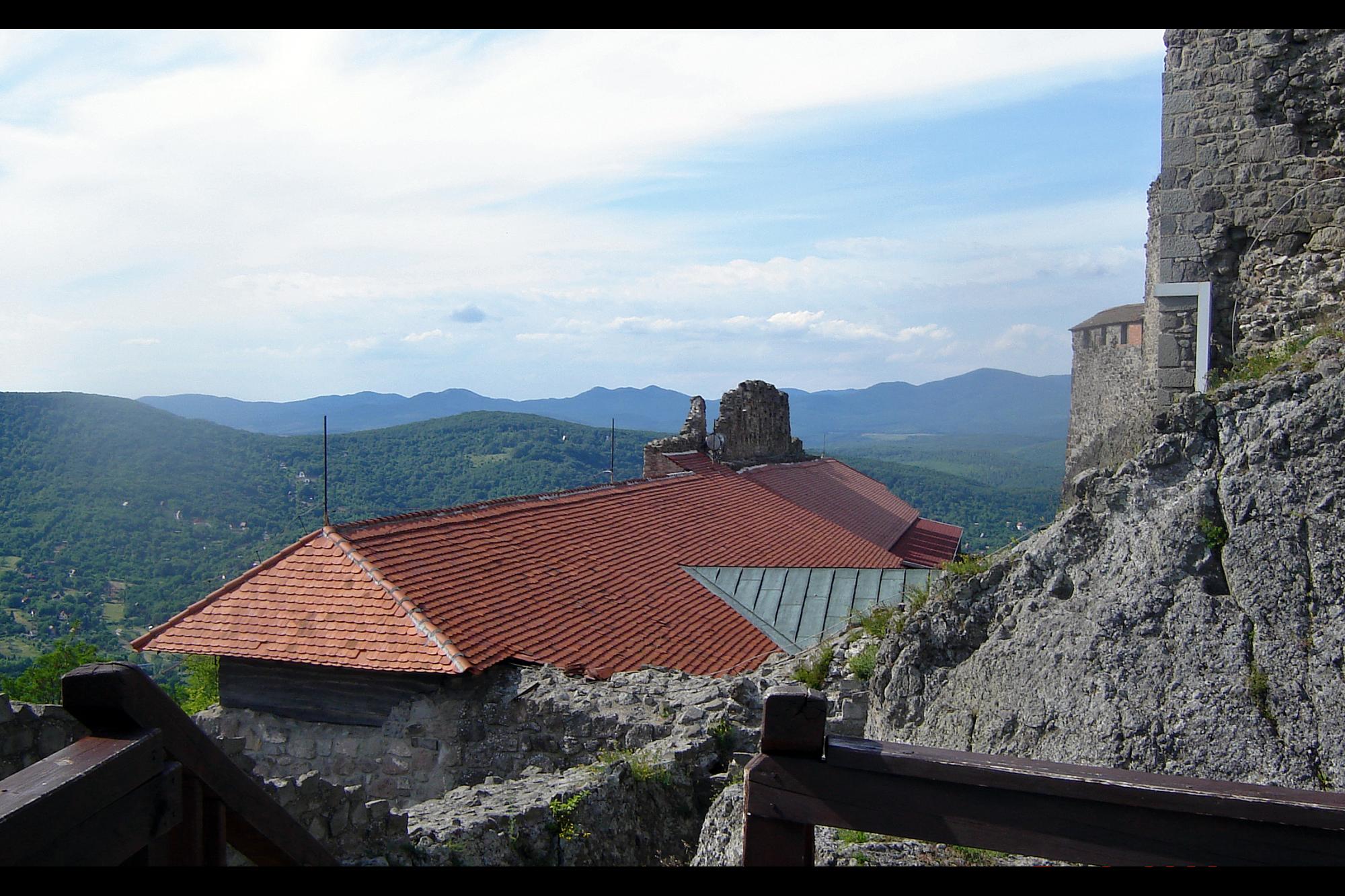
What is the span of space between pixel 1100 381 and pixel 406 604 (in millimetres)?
20199

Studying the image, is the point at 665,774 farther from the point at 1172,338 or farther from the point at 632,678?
the point at 1172,338

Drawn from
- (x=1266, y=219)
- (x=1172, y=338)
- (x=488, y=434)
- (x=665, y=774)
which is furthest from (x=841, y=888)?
(x=488, y=434)

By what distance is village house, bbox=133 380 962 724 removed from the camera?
8773 millimetres

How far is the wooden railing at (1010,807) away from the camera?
1745mm

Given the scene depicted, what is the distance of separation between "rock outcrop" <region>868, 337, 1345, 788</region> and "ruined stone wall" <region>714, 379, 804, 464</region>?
20.5 metres

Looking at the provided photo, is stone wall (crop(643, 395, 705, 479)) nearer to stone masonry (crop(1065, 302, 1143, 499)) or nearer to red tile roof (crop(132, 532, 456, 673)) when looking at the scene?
stone masonry (crop(1065, 302, 1143, 499))

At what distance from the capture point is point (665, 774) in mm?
5957

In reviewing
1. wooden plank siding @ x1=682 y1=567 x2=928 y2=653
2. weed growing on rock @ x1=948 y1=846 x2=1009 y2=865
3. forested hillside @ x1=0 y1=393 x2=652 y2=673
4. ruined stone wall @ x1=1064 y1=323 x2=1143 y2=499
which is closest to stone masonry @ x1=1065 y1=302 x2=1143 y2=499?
ruined stone wall @ x1=1064 y1=323 x2=1143 y2=499

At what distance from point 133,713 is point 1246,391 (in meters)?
4.92

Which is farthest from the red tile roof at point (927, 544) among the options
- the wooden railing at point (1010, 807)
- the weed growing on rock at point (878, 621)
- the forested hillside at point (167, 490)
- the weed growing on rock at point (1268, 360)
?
the wooden railing at point (1010, 807)

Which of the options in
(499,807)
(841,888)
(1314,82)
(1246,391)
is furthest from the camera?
(1314,82)

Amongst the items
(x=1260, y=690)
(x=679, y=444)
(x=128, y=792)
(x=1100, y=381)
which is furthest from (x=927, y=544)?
(x=128, y=792)

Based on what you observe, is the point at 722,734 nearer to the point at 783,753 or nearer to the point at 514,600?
the point at 514,600

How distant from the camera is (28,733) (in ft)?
17.7
